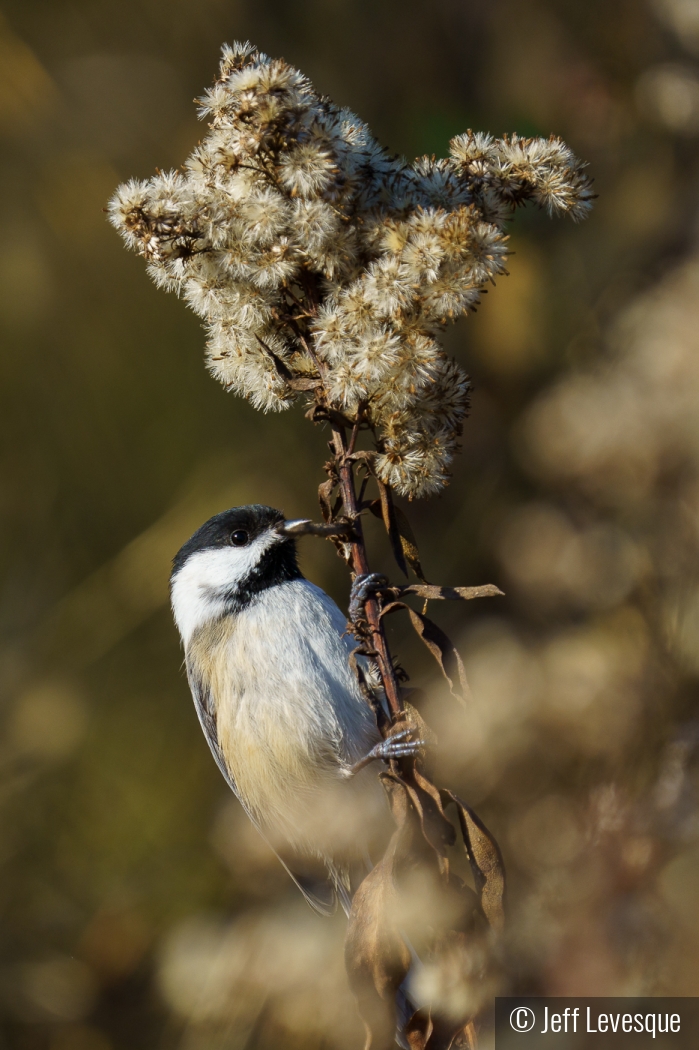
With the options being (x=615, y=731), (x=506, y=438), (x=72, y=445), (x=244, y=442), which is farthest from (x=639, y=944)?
(x=72, y=445)

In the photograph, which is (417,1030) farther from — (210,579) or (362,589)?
(210,579)

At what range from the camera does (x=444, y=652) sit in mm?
1282

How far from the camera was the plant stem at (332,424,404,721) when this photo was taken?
1.25 meters

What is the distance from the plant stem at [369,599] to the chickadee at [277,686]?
68cm

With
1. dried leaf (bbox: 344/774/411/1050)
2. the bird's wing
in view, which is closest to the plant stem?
dried leaf (bbox: 344/774/411/1050)

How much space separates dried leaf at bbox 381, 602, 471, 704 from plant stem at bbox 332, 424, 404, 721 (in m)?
0.04

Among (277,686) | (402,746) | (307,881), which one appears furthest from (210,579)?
(402,746)

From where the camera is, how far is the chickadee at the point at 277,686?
2.01 metres

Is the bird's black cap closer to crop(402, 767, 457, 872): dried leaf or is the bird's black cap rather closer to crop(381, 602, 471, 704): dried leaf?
crop(381, 602, 471, 704): dried leaf

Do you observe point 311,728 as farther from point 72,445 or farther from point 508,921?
point 72,445

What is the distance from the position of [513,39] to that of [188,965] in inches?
125

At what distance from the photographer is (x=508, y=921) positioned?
104 centimetres

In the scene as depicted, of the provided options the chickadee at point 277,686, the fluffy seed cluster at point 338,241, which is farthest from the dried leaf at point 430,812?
the chickadee at point 277,686

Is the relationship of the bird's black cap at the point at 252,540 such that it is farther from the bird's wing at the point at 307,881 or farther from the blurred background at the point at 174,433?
the blurred background at the point at 174,433
